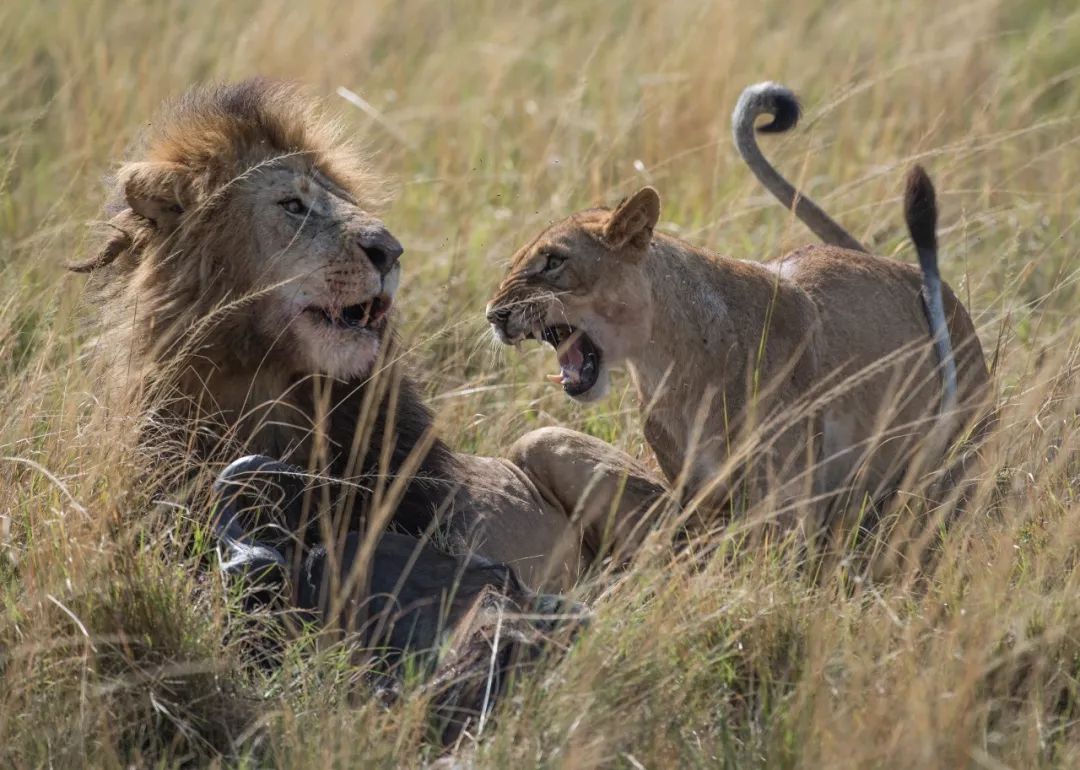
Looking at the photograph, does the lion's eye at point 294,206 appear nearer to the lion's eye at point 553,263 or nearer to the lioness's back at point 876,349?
the lion's eye at point 553,263

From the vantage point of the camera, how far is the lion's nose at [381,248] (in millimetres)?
3729

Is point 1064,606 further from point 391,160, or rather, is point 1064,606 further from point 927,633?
point 391,160

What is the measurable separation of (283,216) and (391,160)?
284cm

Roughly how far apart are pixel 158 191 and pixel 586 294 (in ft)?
3.25

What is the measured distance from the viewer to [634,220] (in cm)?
393

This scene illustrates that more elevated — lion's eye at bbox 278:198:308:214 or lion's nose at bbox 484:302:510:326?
lion's eye at bbox 278:198:308:214

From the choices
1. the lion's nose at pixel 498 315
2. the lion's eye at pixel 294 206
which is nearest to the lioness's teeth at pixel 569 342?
the lion's nose at pixel 498 315

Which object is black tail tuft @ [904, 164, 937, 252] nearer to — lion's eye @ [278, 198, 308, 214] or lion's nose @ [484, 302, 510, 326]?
lion's nose @ [484, 302, 510, 326]

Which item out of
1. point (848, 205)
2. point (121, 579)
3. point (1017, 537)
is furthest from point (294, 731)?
point (848, 205)

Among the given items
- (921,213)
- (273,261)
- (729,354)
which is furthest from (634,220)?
(921,213)

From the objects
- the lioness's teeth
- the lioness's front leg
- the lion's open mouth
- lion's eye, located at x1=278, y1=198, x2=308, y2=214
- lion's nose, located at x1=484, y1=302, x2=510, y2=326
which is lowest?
the lioness's front leg

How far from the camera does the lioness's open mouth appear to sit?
13.0 ft

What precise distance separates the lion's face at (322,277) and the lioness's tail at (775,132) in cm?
124

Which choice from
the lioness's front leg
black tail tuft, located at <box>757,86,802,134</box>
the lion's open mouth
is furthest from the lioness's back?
the lion's open mouth
